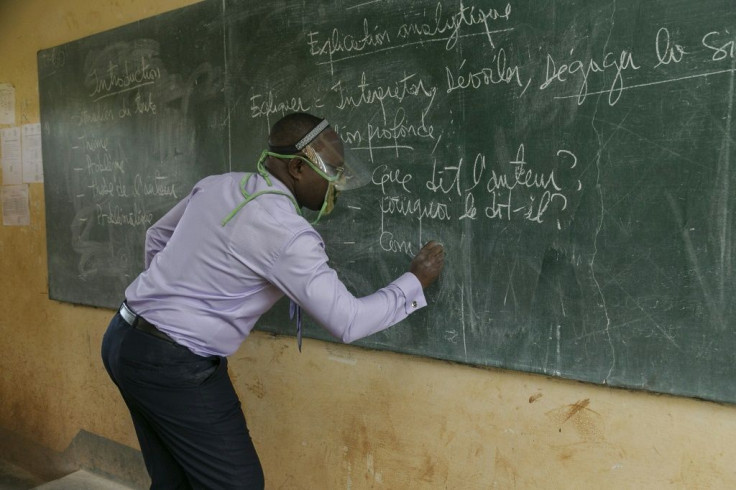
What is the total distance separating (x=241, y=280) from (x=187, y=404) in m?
0.45

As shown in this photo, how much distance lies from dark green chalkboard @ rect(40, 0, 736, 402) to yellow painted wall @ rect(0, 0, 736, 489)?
110mm

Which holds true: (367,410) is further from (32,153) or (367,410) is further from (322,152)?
(32,153)

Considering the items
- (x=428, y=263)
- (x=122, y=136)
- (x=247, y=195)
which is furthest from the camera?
(x=122, y=136)

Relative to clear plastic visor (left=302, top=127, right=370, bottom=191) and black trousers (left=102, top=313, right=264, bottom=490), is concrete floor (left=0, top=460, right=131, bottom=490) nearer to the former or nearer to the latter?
black trousers (left=102, top=313, right=264, bottom=490)

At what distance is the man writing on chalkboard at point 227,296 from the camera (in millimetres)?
1881

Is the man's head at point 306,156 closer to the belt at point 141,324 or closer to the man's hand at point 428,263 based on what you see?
the man's hand at point 428,263

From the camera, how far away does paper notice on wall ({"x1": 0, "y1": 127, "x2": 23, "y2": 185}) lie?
4.32 m

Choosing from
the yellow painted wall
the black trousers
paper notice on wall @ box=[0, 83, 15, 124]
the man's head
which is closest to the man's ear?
the man's head

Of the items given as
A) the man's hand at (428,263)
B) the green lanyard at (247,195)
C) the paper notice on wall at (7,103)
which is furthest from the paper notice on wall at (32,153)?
the man's hand at (428,263)

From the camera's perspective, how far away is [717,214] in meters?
1.74

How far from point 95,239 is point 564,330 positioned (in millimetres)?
2811

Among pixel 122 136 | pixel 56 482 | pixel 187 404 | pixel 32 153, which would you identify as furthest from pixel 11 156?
pixel 187 404

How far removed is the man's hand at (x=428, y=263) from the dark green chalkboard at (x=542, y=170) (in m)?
0.06

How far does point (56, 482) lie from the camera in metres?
3.90
